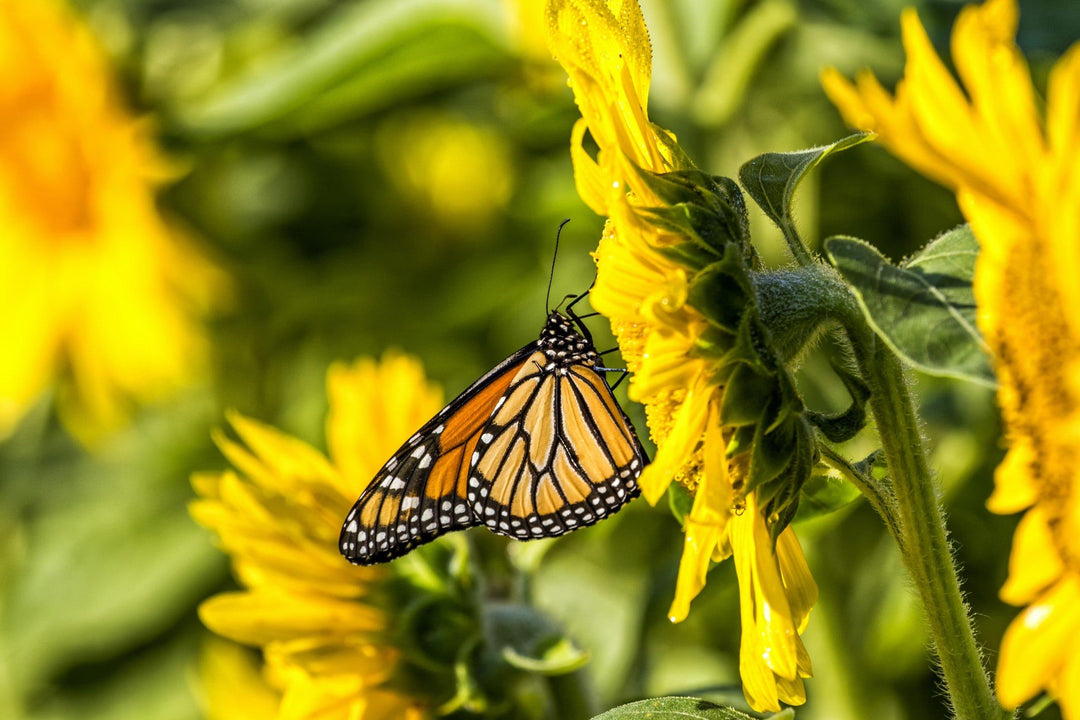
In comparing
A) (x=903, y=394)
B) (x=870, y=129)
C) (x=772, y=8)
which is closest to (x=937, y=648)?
(x=903, y=394)

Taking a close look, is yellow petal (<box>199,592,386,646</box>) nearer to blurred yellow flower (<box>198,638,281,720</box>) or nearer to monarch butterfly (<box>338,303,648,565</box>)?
monarch butterfly (<box>338,303,648,565</box>)

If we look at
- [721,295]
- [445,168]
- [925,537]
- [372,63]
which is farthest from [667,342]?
[445,168]

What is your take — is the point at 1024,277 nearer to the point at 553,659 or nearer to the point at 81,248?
the point at 553,659

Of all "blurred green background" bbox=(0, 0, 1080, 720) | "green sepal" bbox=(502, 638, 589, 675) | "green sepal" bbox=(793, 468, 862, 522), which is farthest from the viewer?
"blurred green background" bbox=(0, 0, 1080, 720)

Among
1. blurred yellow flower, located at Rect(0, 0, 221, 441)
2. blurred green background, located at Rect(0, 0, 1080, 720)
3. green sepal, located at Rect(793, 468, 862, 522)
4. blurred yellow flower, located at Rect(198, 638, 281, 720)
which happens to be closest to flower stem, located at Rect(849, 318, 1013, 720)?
green sepal, located at Rect(793, 468, 862, 522)

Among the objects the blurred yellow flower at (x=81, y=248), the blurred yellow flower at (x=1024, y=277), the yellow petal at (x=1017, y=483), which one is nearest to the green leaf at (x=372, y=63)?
the blurred yellow flower at (x=81, y=248)

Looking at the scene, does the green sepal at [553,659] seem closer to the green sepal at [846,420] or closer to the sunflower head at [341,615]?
the sunflower head at [341,615]

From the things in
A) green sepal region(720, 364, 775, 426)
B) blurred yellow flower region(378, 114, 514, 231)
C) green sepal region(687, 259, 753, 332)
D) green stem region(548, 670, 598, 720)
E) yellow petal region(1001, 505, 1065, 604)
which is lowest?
yellow petal region(1001, 505, 1065, 604)
